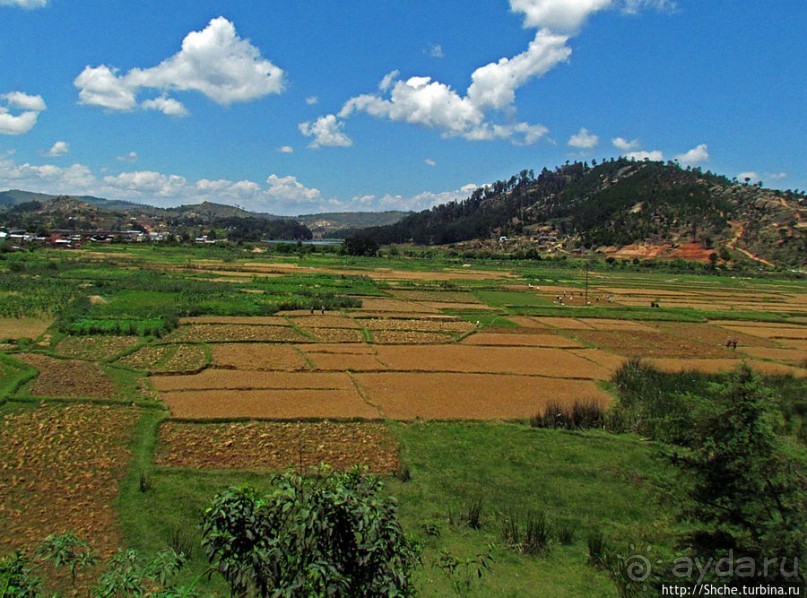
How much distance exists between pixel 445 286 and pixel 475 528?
3937cm

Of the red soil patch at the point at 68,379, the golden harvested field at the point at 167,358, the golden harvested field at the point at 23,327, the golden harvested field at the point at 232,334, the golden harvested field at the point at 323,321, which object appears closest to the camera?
the red soil patch at the point at 68,379

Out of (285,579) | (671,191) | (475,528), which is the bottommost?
(475,528)

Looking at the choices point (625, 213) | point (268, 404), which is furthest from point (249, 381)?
point (625, 213)

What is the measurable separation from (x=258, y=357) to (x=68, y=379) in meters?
5.97

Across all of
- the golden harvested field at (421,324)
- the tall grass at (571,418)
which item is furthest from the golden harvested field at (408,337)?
the tall grass at (571,418)

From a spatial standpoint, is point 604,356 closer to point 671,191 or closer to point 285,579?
point 285,579

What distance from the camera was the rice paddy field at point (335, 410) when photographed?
7941 mm

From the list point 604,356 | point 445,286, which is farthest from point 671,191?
point 604,356

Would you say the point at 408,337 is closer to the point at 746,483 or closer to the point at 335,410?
the point at 335,410

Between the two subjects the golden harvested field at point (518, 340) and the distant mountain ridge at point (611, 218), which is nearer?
the golden harvested field at point (518, 340)

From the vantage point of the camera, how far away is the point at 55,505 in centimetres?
806

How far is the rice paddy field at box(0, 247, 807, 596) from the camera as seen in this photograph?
7941mm

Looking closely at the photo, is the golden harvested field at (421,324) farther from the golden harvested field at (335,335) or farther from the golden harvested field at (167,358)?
the golden harvested field at (167,358)

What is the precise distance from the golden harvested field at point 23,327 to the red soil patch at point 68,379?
3.56 metres
